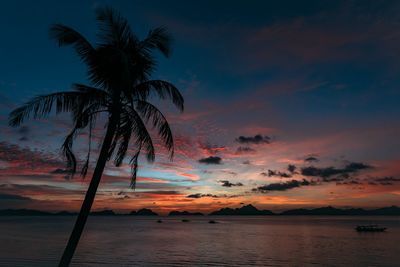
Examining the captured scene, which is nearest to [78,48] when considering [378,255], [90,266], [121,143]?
[121,143]

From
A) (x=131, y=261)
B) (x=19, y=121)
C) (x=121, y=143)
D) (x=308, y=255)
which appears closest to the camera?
(x=19, y=121)

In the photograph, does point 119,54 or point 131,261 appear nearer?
point 119,54

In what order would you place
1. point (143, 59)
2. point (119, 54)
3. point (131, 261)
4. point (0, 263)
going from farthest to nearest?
1. point (131, 261)
2. point (0, 263)
3. point (143, 59)
4. point (119, 54)

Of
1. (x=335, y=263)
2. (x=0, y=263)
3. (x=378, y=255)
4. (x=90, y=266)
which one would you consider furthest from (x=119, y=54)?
(x=378, y=255)

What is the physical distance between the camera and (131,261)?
1715 inches

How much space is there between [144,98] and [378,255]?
53.8m

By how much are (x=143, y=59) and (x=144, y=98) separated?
1587mm

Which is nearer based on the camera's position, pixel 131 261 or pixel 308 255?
pixel 131 261

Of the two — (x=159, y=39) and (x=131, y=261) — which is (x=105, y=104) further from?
(x=131, y=261)

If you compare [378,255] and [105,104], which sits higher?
[105,104]

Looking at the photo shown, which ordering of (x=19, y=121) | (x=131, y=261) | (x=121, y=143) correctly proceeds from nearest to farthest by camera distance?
1. (x=19, y=121)
2. (x=121, y=143)
3. (x=131, y=261)

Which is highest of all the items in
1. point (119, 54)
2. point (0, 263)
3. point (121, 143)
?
point (119, 54)

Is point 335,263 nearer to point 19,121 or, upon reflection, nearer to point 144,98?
point 144,98

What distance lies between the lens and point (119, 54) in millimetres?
11672
